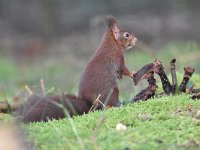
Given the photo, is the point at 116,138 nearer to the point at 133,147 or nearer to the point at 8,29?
the point at 133,147

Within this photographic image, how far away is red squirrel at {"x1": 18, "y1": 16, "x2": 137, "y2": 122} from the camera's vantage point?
485 cm

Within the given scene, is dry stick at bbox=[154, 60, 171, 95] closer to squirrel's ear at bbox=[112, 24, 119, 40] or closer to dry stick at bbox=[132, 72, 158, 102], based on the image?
dry stick at bbox=[132, 72, 158, 102]

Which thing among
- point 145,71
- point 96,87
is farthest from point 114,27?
point 145,71

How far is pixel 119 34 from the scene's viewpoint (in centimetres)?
609

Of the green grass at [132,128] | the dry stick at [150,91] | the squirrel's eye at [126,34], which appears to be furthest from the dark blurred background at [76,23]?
the green grass at [132,128]

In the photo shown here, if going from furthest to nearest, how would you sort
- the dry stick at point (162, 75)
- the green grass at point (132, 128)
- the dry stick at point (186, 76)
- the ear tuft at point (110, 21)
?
the ear tuft at point (110, 21)
the dry stick at point (186, 76)
the dry stick at point (162, 75)
the green grass at point (132, 128)

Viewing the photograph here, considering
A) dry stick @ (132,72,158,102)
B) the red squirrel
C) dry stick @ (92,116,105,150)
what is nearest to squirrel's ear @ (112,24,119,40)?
the red squirrel

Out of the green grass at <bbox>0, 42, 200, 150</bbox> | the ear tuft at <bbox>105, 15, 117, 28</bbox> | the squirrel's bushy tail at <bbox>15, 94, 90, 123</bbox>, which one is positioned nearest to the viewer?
the green grass at <bbox>0, 42, 200, 150</bbox>

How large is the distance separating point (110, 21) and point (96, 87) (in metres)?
0.88

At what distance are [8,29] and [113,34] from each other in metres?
10.1

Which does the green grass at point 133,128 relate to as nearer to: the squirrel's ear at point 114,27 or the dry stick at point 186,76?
the dry stick at point 186,76

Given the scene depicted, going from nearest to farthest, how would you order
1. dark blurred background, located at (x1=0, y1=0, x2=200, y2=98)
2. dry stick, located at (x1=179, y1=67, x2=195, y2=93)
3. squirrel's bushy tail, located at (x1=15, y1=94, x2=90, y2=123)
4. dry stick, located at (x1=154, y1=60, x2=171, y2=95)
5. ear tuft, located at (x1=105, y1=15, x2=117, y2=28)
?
squirrel's bushy tail, located at (x1=15, y1=94, x2=90, y2=123), dry stick, located at (x1=154, y1=60, x2=171, y2=95), dry stick, located at (x1=179, y1=67, x2=195, y2=93), ear tuft, located at (x1=105, y1=15, x2=117, y2=28), dark blurred background, located at (x1=0, y1=0, x2=200, y2=98)

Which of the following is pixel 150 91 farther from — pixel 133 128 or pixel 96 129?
pixel 96 129

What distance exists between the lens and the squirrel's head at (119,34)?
236 inches
